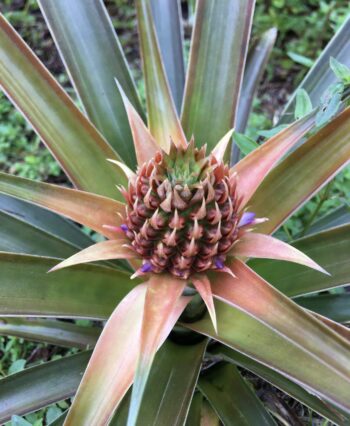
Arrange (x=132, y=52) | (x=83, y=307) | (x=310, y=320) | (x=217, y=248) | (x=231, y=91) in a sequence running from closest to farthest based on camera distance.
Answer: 1. (x=310, y=320)
2. (x=217, y=248)
3. (x=83, y=307)
4. (x=231, y=91)
5. (x=132, y=52)

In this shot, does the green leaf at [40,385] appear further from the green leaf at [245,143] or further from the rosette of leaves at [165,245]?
the green leaf at [245,143]

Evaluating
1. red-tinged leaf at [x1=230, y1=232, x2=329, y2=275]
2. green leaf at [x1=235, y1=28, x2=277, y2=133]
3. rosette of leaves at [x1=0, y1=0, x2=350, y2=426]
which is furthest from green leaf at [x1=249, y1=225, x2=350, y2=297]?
green leaf at [x1=235, y1=28, x2=277, y2=133]

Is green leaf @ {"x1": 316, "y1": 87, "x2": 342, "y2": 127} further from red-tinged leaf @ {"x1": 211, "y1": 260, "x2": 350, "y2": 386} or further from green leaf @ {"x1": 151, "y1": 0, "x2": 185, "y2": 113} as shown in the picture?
green leaf @ {"x1": 151, "y1": 0, "x2": 185, "y2": 113}

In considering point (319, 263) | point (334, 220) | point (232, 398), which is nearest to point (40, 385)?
point (232, 398)


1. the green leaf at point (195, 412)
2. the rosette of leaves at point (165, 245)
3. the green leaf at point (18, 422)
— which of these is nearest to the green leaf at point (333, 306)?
the rosette of leaves at point (165, 245)

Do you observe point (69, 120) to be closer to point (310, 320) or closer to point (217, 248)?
point (217, 248)

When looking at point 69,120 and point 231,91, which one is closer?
point 69,120

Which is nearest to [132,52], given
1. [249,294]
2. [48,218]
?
[48,218]
